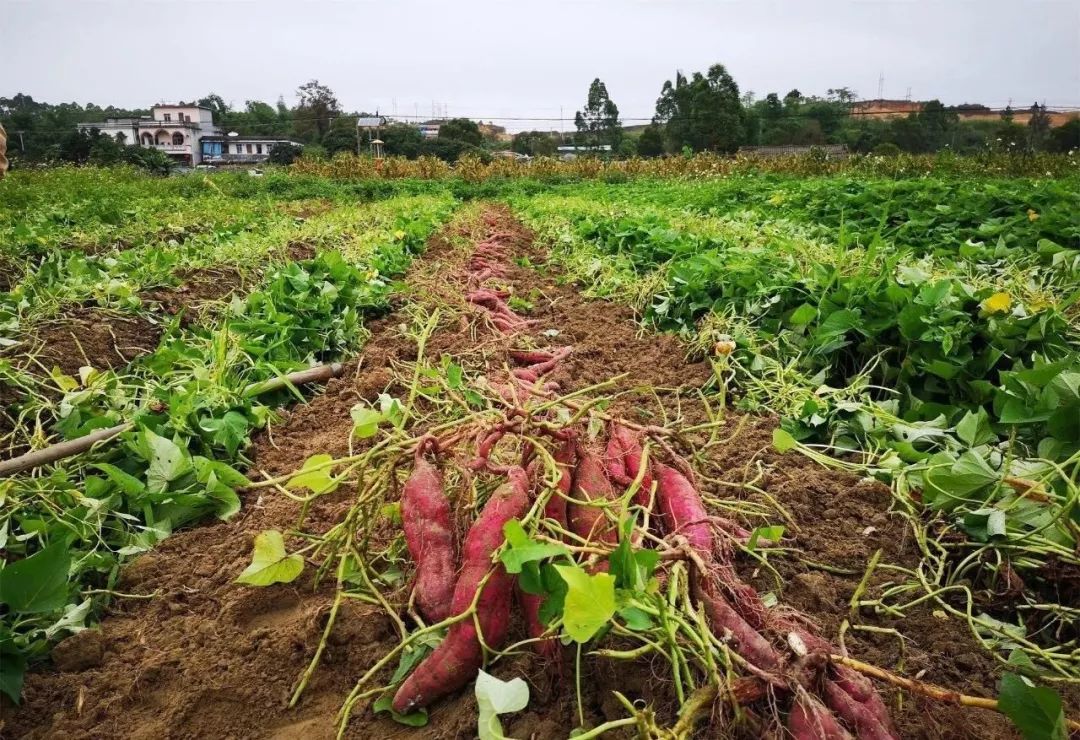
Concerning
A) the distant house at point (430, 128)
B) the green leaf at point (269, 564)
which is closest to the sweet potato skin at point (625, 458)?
the green leaf at point (269, 564)

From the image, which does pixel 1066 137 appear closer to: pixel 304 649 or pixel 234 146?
pixel 304 649

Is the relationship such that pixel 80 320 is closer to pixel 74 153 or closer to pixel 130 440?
pixel 130 440

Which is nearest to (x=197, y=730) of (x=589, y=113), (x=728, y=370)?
(x=728, y=370)

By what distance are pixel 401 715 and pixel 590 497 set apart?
655mm

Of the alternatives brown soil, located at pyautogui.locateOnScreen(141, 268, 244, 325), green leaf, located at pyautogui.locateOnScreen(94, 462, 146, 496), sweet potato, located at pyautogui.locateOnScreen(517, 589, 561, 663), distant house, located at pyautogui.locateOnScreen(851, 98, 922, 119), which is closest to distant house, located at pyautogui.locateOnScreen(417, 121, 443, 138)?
distant house, located at pyautogui.locateOnScreen(851, 98, 922, 119)

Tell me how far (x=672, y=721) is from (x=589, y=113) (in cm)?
6071

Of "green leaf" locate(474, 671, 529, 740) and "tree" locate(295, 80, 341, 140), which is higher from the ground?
"tree" locate(295, 80, 341, 140)

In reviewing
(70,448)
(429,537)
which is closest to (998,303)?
(429,537)

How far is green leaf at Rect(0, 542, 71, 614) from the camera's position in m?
1.49

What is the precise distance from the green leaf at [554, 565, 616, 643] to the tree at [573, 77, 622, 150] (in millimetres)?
51945

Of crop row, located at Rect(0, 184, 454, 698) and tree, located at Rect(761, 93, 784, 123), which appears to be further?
tree, located at Rect(761, 93, 784, 123)

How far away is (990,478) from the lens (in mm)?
1876

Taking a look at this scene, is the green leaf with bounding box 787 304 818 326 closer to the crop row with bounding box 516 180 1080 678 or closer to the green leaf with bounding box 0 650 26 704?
the crop row with bounding box 516 180 1080 678

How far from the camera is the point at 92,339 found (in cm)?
363
